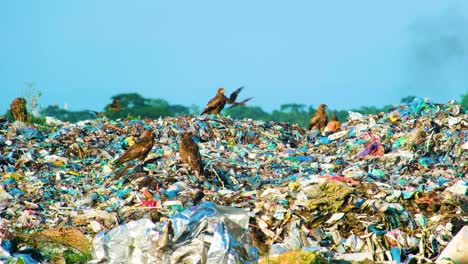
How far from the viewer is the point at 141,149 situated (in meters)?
12.7

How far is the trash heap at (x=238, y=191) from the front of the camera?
8.38 metres

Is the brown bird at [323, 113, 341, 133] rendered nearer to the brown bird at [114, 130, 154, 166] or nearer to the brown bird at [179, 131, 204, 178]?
the brown bird at [114, 130, 154, 166]

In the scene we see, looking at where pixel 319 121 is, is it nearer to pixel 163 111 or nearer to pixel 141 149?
pixel 141 149

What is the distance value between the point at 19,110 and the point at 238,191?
7384 millimetres

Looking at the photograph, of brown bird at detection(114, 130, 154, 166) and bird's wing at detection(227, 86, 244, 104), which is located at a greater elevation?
bird's wing at detection(227, 86, 244, 104)

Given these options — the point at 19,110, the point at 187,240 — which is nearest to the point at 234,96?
the point at 19,110

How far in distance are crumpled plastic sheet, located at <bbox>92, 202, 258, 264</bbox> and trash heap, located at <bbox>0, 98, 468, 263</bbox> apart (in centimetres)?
1

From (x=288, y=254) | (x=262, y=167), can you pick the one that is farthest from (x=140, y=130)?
(x=288, y=254)

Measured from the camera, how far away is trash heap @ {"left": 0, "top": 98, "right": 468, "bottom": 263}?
27.5 ft

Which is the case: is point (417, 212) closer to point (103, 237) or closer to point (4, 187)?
point (103, 237)

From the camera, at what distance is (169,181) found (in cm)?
1143

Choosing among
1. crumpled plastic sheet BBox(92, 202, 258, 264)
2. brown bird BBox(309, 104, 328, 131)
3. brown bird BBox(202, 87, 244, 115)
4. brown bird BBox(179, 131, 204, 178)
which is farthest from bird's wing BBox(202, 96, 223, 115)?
crumpled plastic sheet BBox(92, 202, 258, 264)

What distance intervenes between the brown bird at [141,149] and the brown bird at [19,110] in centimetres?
496

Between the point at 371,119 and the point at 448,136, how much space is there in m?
2.81
